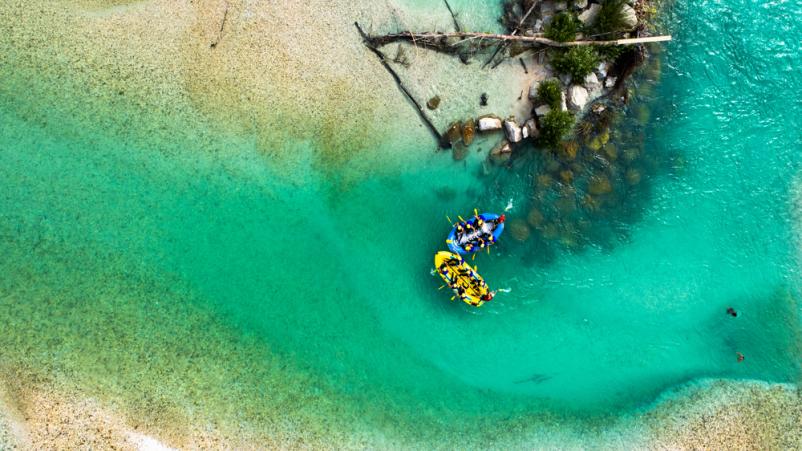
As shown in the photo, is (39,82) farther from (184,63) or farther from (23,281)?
(23,281)

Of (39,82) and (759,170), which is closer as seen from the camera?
(39,82)

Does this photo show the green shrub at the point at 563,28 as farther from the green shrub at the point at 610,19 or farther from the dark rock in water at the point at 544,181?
the dark rock in water at the point at 544,181

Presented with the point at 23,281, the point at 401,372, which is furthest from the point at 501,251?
the point at 23,281

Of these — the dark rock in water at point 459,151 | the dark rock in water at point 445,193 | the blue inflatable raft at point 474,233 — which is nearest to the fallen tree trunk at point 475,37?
the dark rock in water at point 459,151

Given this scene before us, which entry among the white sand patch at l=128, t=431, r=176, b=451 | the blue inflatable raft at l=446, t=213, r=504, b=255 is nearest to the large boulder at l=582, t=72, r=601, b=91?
the blue inflatable raft at l=446, t=213, r=504, b=255

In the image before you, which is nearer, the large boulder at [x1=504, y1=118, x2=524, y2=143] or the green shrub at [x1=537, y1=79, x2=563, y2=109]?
the green shrub at [x1=537, y1=79, x2=563, y2=109]

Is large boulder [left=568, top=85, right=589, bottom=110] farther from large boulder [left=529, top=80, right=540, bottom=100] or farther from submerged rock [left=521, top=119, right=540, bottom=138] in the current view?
submerged rock [left=521, top=119, right=540, bottom=138]
